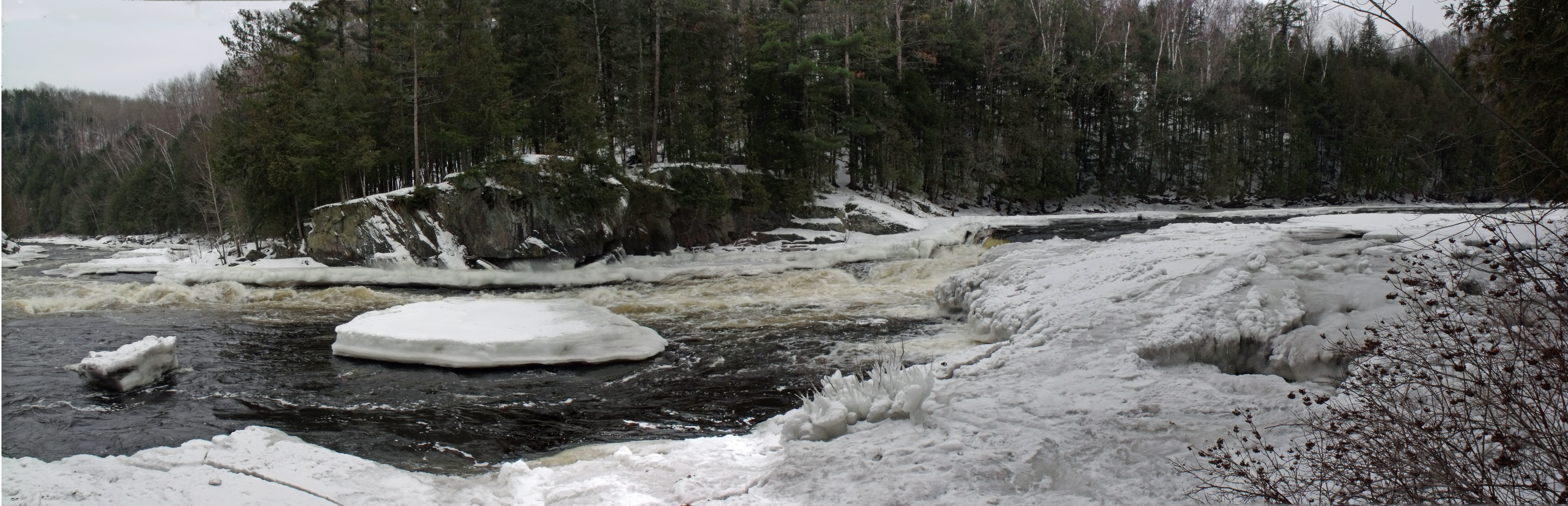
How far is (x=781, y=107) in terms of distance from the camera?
3102 centimetres

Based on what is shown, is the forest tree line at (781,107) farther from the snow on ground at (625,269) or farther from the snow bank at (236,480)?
the snow on ground at (625,269)

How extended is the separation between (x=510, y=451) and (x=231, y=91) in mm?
24340

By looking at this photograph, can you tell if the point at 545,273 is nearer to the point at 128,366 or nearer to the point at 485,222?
the point at 485,222

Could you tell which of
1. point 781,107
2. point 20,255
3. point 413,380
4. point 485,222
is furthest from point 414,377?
point 20,255

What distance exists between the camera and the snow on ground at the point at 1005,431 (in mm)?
4266

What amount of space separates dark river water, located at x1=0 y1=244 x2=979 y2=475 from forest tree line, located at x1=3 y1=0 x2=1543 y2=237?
124 inches

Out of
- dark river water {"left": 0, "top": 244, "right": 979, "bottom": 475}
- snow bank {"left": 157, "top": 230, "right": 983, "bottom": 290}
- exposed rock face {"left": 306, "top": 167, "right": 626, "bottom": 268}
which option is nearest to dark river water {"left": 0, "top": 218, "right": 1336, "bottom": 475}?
dark river water {"left": 0, "top": 244, "right": 979, "bottom": 475}

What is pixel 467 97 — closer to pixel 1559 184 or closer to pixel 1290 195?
pixel 1559 184

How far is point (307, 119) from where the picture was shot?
22000mm

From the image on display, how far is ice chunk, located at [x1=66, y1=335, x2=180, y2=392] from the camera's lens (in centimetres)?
782

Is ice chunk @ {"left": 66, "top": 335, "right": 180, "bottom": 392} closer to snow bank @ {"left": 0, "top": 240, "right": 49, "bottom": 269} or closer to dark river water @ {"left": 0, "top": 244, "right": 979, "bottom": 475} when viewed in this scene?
dark river water @ {"left": 0, "top": 244, "right": 979, "bottom": 475}

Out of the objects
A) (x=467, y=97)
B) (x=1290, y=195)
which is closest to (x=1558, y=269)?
(x=467, y=97)

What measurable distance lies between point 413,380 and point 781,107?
24.0 meters

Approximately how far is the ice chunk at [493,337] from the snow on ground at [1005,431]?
10.7 ft
